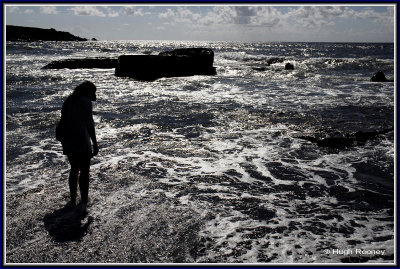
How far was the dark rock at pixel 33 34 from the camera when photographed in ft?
A: 384

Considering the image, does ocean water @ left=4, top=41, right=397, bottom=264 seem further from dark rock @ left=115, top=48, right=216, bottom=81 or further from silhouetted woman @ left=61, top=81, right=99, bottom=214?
dark rock @ left=115, top=48, right=216, bottom=81

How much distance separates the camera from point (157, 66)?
87.1 feet

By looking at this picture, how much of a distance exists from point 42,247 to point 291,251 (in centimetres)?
325

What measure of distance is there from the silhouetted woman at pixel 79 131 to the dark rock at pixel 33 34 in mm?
125411

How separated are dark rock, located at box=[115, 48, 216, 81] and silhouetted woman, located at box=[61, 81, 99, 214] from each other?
68.3 feet

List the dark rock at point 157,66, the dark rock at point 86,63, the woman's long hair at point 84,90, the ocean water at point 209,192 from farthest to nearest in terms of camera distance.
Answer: the dark rock at point 86,63, the dark rock at point 157,66, the woman's long hair at point 84,90, the ocean water at point 209,192

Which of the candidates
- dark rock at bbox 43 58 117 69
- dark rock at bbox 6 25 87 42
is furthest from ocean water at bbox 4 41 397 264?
dark rock at bbox 6 25 87 42

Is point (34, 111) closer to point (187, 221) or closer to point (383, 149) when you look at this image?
point (187, 221)

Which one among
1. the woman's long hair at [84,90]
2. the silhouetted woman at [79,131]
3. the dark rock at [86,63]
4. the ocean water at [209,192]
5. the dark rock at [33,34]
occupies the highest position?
the dark rock at [33,34]

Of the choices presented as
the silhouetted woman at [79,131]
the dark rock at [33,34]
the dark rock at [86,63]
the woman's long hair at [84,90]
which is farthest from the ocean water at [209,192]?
the dark rock at [33,34]

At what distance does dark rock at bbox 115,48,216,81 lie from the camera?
86.1 feet

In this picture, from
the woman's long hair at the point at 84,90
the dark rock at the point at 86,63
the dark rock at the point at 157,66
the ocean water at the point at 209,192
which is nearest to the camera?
the ocean water at the point at 209,192

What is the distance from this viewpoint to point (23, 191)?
5.73 metres

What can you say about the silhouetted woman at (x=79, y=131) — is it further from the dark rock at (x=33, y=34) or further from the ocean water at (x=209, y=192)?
the dark rock at (x=33, y=34)
